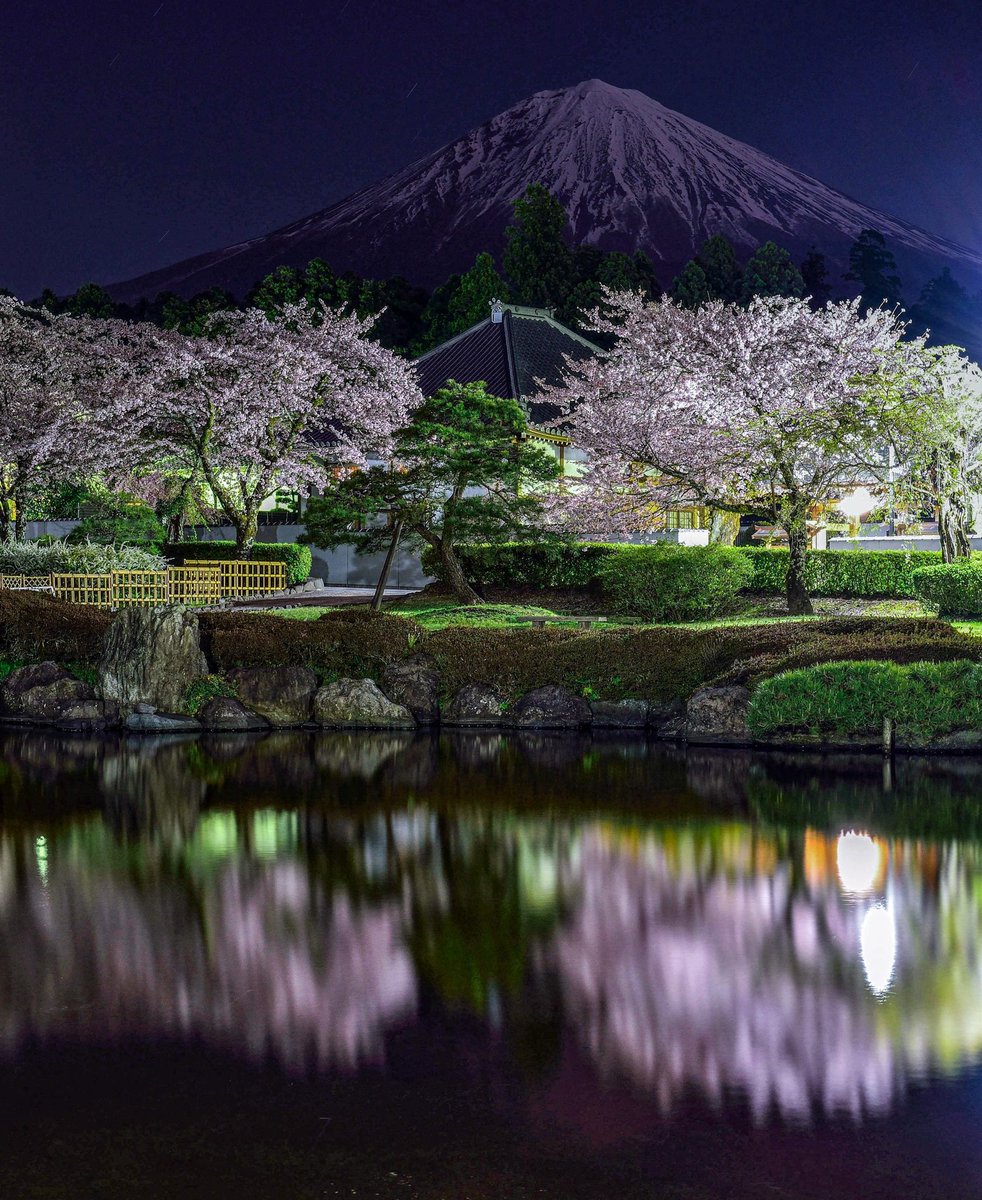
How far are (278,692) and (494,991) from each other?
32.7 feet

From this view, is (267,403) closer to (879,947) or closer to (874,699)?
(874,699)

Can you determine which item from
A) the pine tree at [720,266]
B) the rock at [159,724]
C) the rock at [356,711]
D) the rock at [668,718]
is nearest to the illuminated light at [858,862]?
the rock at [668,718]

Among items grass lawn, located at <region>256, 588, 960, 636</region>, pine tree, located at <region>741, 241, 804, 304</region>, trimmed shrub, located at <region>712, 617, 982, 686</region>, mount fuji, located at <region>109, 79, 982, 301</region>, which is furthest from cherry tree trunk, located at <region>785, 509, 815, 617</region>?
mount fuji, located at <region>109, 79, 982, 301</region>

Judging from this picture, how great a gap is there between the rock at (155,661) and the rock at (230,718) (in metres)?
0.44

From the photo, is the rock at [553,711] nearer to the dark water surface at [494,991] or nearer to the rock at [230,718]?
the rock at [230,718]

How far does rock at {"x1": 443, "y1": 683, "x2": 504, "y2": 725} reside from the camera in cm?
1631

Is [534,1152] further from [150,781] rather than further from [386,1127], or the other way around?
[150,781]

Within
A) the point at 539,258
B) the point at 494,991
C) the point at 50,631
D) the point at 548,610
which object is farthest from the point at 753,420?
the point at 539,258

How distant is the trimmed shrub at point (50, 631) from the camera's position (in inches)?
694

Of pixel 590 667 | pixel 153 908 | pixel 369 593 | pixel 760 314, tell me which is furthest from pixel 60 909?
pixel 369 593

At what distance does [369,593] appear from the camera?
33.1 metres

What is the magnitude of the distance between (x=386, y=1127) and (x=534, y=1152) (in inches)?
24.4

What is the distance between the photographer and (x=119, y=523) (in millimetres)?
39531

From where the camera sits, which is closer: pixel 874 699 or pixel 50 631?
pixel 874 699
